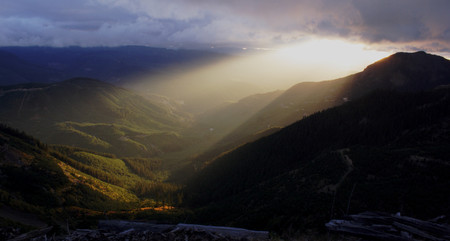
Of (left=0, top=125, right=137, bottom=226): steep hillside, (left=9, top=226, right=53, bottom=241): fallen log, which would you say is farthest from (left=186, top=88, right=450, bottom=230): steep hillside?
(left=0, top=125, right=137, bottom=226): steep hillside

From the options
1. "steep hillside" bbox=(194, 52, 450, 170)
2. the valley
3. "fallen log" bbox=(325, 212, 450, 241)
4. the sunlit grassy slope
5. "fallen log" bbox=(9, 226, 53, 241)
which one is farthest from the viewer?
"steep hillside" bbox=(194, 52, 450, 170)

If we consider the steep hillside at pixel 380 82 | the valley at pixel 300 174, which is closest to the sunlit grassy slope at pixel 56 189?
the valley at pixel 300 174

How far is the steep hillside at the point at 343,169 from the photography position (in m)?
26.6

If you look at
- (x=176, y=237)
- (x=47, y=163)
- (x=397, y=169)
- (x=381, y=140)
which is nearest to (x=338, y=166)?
(x=397, y=169)

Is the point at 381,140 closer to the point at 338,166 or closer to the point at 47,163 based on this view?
the point at 338,166

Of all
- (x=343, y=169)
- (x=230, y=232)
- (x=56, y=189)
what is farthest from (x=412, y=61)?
(x=56, y=189)

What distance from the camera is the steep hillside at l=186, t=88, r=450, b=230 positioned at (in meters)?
26.6

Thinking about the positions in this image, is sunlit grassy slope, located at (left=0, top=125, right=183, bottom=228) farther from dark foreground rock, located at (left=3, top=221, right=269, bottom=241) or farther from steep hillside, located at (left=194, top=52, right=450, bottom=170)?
steep hillside, located at (left=194, top=52, right=450, bottom=170)

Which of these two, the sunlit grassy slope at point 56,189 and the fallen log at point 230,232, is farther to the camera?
the sunlit grassy slope at point 56,189

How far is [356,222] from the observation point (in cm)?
857

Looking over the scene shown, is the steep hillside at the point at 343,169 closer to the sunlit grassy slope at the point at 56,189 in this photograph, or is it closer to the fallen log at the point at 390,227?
the fallen log at the point at 390,227

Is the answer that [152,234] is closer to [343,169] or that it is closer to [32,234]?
[32,234]

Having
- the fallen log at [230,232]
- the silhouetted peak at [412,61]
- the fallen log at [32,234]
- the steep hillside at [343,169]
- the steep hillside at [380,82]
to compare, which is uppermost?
the silhouetted peak at [412,61]

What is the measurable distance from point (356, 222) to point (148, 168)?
15472 centimetres
